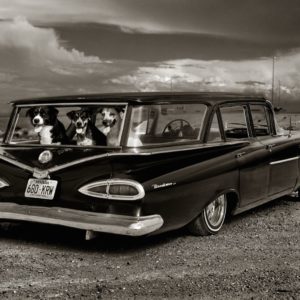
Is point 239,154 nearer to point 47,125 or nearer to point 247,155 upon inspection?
point 247,155

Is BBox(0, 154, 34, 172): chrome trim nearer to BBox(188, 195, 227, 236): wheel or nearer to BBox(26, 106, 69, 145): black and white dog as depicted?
BBox(26, 106, 69, 145): black and white dog

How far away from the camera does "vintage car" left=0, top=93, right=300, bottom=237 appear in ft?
16.5

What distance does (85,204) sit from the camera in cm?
516

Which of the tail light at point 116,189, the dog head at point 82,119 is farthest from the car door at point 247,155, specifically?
the tail light at point 116,189

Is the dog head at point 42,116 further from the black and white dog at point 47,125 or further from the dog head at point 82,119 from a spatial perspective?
the dog head at point 82,119

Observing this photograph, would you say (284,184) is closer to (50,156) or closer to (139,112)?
(139,112)

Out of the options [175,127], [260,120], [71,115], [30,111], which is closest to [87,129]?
[71,115]

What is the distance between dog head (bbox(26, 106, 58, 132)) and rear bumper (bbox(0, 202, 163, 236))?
0.95 metres

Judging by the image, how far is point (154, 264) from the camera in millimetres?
4977

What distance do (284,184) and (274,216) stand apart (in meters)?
0.45

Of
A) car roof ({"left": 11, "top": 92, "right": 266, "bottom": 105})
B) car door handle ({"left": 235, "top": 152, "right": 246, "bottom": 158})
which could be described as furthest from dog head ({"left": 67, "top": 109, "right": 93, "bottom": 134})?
car door handle ({"left": 235, "top": 152, "right": 246, "bottom": 158})

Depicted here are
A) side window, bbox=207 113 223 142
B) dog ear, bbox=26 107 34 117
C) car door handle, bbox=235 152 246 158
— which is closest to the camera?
side window, bbox=207 113 223 142

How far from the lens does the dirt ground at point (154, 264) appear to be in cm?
423

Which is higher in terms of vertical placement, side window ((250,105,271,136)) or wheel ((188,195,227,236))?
side window ((250,105,271,136))
